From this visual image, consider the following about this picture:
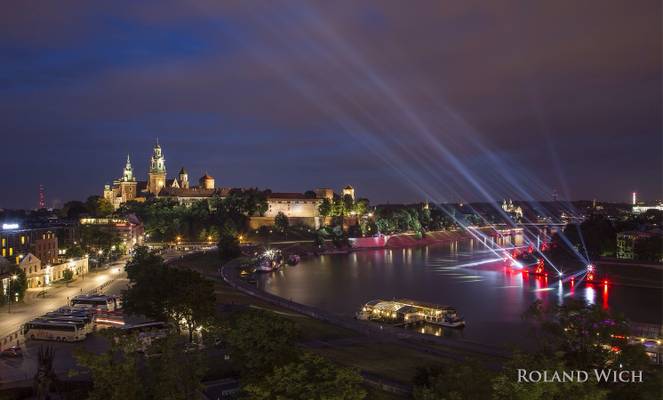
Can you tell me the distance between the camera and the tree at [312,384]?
29.4ft

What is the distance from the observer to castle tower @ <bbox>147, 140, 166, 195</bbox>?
92000 mm

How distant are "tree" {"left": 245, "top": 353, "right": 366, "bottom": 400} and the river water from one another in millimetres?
13355

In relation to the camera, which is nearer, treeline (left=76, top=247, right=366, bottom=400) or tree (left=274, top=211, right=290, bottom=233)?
treeline (left=76, top=247, right=366, bottom=400)

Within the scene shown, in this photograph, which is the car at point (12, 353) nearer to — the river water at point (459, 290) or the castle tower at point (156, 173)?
the river water at point (459, 290)

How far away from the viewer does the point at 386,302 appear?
28.2m

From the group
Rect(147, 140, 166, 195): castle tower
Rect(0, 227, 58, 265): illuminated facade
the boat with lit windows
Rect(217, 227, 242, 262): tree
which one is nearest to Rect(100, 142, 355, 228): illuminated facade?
Rect(147, 140, 166, 195): castle tower

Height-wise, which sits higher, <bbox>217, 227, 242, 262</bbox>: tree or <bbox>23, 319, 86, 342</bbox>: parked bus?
<bbox>217, 227, 242, 262</bbox>: tree

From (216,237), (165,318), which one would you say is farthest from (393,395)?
(216,237)

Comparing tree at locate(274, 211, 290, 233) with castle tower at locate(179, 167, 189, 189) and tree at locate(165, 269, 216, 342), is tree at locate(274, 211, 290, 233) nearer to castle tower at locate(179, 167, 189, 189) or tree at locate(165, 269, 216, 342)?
castle tower at locate(179, 167, 189, 189)

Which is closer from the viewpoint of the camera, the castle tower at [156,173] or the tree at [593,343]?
the tree at [593,343]

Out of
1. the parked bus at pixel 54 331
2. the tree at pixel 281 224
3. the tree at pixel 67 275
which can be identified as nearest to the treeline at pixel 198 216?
the tree at pixel 281 224

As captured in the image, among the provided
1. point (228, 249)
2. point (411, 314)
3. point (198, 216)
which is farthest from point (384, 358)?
point (198, 216)

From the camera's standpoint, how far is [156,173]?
303 feet

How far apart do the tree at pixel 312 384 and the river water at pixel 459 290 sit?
1336cm
